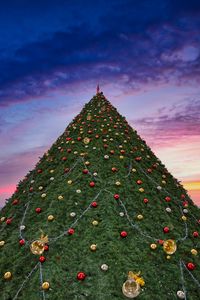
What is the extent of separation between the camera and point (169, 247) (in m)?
7.14

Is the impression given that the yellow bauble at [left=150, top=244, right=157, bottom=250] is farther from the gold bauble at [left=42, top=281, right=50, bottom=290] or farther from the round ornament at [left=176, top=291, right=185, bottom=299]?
the gold bauble at [left=42, top=281, right=50, bottom=290]

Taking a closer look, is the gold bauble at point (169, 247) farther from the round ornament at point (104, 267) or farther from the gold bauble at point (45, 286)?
the gold bauble at point (45, 286)

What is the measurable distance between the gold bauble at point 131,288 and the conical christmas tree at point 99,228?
0.02 m

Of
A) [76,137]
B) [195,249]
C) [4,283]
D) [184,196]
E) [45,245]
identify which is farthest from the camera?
[76,137]

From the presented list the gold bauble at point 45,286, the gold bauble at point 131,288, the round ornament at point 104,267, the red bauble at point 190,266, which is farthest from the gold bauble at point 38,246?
the red bauble at point 190,266

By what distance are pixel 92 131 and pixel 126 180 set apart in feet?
10.3

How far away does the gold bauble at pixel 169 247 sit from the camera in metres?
7.11

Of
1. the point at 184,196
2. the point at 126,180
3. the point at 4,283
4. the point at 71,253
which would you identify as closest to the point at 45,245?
the point at 71,253

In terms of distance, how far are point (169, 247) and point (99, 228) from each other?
171 cm

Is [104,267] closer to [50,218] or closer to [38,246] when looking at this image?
[38,246]

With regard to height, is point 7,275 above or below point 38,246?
below

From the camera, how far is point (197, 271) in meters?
7.00

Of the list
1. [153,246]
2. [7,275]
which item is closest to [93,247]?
[153,246]

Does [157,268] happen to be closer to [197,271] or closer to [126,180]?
[197,271]
